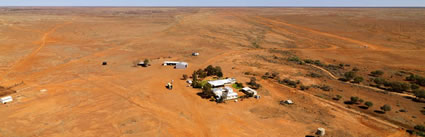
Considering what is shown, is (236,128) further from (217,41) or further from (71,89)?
(217,41)

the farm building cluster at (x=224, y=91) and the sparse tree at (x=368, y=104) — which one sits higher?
the farm building cluster at (x=224, y=91)

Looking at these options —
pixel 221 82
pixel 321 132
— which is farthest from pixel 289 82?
pixel 321 132

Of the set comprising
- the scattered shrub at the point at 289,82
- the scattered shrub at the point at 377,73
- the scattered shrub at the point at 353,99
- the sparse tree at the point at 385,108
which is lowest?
the sparse tree at the point at 385,108

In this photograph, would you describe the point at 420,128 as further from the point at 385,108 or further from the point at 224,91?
the point at 224,91

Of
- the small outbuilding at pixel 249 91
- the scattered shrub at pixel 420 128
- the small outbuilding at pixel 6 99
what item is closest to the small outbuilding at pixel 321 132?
the scattered shrub at pixel 420 128

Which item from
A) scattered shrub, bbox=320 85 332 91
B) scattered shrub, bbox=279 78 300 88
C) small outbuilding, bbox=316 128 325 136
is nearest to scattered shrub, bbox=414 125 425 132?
small outbuilding, bbox=316 128 325 136

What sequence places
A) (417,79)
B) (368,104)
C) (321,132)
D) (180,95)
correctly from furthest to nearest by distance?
(417,79)
(180,95)
(368,104)
(321,132)

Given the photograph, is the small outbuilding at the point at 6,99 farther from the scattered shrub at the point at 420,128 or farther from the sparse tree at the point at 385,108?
the scattered shrub at the point at 420,128

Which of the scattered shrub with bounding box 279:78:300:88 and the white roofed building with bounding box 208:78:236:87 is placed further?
the scattered shrub with bounding box 279:78:300:88

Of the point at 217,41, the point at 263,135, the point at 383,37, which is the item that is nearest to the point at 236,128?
the point at 263,135

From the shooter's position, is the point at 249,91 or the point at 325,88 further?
the point at 325,88

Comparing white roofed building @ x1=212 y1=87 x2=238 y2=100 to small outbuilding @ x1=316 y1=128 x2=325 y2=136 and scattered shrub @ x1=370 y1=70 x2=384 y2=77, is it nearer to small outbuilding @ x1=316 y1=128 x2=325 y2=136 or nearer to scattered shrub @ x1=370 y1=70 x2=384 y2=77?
small outbuilding @ x1=316 y1=128 x2=325 y2=136
